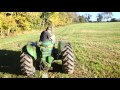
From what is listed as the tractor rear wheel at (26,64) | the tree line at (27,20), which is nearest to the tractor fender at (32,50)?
the tractor rear wheel at (26,64)

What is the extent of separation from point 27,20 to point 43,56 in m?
2.64

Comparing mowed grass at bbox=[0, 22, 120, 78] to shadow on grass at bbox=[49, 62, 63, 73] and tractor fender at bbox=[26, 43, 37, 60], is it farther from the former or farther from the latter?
tractor fender at bbox=[26, 43, 37, 60]

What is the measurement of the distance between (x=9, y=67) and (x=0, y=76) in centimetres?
87

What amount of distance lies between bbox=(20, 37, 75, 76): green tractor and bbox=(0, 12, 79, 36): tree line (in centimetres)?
154

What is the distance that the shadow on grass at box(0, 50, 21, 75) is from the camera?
9.97 meters

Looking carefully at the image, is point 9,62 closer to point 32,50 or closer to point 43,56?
point 32,50

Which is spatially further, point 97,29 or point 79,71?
point 97,29

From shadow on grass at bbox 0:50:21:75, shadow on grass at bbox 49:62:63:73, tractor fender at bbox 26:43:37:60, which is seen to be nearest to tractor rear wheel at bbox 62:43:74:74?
shadow on grass at bbox 49:62:63:73

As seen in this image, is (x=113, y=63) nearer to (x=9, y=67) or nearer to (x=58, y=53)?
(x=58, y=53)

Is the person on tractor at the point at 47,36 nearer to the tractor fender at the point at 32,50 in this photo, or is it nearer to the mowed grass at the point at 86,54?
the tractor fender at the point at 32,50

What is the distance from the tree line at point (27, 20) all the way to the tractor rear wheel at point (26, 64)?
188 cm
